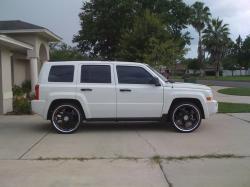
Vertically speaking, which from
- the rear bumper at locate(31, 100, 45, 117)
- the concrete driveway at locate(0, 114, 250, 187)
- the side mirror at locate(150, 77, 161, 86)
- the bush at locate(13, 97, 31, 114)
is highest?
the side mirror at locate(150, 77, 161, 86)

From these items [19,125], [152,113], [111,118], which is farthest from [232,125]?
[19,125]

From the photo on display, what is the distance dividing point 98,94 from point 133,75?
40.9 inches

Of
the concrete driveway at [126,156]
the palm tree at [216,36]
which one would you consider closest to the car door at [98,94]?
the concrete driveway at [126,156]

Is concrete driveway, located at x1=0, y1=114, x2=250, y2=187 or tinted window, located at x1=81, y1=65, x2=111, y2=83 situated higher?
tinted window, located at x1=81, y1=65, x2=111, y2=83

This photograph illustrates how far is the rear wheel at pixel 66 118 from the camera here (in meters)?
11.6

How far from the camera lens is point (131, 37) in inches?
1451

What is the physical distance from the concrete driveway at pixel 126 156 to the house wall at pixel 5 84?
3.74m

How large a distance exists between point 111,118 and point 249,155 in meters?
4.04

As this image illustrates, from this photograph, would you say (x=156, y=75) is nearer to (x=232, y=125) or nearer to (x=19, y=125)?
(x=232, y=125)

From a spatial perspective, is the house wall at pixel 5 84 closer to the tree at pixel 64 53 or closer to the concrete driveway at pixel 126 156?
the concrete driveway at pixel 126 156

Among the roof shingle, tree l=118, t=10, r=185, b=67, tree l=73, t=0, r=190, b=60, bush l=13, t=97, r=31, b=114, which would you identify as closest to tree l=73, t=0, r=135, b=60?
tree l=73, t=0, r=190, b=60

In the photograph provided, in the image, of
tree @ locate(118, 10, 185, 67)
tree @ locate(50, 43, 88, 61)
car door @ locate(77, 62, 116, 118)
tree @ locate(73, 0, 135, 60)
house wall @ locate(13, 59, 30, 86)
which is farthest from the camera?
tree @ locate(73, 0, 135, 60)

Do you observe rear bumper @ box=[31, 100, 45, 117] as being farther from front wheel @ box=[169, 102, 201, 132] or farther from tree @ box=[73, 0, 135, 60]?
tree @ box=[73, 0, 135, 60]

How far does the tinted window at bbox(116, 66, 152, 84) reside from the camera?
11767mm
